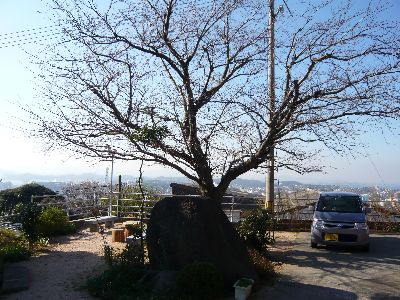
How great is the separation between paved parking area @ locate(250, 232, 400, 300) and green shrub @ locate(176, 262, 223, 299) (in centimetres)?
89

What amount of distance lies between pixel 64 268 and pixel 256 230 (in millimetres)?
4551

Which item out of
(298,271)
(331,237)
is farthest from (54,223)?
(331,237)

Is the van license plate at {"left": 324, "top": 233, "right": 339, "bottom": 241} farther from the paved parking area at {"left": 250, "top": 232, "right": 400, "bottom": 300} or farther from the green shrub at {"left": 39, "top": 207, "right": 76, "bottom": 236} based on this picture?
the green shrub at {"left": 39, "top": 207, "right": 76, "bottom": 236}

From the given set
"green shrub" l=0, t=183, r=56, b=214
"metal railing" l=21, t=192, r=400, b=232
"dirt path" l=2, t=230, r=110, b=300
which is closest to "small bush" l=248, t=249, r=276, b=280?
"dirt path" l=2, t=230, r=110, b=300

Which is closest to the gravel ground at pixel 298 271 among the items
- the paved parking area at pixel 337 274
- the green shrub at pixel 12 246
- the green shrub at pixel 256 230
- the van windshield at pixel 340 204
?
the paved parking area at pixel 337 274

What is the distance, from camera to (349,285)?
26.7ft

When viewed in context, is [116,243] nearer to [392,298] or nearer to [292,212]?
[292,212]

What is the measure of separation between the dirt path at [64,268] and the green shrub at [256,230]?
136 inches

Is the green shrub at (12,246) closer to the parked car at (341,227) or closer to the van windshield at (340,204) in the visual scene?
the parked car at (341,227)

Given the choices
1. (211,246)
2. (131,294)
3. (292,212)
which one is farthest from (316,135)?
(292,212)

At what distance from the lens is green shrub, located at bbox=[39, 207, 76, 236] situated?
518 inches

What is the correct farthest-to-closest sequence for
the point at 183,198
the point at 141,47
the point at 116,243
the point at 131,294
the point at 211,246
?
the point at 116,243 → the point at 141,47 → the point at 183,198 → the point at 211,246 → the point at 131,294

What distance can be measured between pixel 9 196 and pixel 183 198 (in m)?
15.8

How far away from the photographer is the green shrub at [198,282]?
703cm
